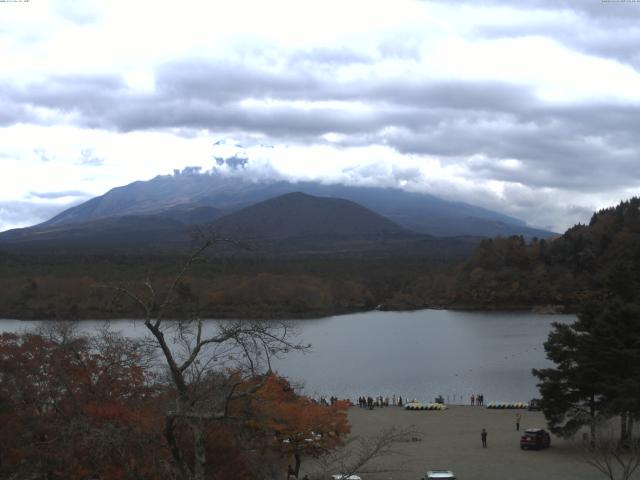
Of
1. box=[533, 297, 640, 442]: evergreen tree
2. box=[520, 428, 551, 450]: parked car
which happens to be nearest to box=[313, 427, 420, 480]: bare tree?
box=[520, 428, 551, 450]: parked car

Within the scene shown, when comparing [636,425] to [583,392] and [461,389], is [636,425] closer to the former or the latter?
[583,392]

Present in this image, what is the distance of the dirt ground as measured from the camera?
16844 millimetres

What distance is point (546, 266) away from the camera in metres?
88.2

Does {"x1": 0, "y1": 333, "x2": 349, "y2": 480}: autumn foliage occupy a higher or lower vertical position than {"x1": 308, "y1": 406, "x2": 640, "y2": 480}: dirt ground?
higher

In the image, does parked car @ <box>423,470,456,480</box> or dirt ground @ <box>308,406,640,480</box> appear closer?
parked car @ <box>423,470,456,480</box>

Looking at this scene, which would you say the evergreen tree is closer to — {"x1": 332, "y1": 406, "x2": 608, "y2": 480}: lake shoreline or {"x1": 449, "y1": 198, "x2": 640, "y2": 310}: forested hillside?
{"x1": 332, "y1": 406, "x2": 608, "y2": 480}: lake shoreline

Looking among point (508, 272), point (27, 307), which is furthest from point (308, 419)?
point (508, 272)

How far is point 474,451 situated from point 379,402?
12777 millimetres

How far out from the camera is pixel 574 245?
88750mm

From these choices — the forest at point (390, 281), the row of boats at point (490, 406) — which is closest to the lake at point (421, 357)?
the row of boats at point (490, 406)

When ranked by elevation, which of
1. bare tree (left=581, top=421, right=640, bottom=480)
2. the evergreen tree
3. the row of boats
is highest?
the evergreen tree

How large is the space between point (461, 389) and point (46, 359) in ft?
82.1

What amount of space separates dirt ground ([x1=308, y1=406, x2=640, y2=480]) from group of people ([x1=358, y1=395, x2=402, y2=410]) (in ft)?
7.86

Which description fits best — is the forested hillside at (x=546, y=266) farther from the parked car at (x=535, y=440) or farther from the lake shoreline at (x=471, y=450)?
the parked car at (x=535, y=440)
